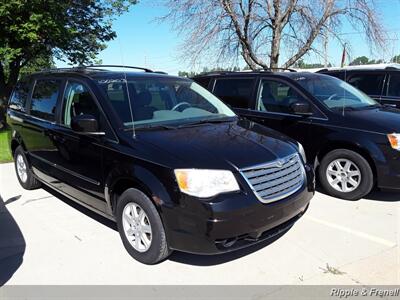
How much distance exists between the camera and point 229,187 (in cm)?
321

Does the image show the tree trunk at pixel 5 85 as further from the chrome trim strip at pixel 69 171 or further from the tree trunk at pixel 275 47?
the chrome trim strip at pixel 69 171

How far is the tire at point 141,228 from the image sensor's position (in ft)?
11.1

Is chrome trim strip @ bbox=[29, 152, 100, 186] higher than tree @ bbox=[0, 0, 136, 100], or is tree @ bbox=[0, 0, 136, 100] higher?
tree @ bbox=[0, 0, 136, 100]

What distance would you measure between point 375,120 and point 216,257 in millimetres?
3013

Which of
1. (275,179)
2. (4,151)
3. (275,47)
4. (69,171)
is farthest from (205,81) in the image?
(275,47)

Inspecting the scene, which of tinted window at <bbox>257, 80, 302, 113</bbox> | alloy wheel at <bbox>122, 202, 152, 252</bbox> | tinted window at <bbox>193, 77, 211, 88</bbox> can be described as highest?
tinted window at <bbox>193, 77, 211, 88</bbox>

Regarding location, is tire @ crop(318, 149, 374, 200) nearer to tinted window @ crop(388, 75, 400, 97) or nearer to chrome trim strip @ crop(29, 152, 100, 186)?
chrome trim strip @ crop(29, 152, 100, 186)

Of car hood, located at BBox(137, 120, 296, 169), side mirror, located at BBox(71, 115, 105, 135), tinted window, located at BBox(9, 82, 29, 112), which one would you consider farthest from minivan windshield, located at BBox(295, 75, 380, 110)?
tinted window, located at BBox(9, 82, 29, 112)

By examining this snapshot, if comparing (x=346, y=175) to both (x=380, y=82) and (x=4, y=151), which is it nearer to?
(x=380, y=82)

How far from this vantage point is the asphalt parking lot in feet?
11.3

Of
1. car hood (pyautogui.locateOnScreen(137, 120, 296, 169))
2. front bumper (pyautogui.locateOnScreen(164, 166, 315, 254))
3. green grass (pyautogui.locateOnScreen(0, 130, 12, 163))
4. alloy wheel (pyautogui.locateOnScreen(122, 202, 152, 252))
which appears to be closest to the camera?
front bumper (pyautogui.locateOnScreen(164, 166, 315, 254))

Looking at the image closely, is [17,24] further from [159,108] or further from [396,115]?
[396,115]

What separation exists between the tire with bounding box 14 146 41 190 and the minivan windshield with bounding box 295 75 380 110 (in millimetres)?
4242

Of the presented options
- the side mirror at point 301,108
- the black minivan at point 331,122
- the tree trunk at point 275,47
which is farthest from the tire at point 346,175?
the tree trunk at point 275,47
